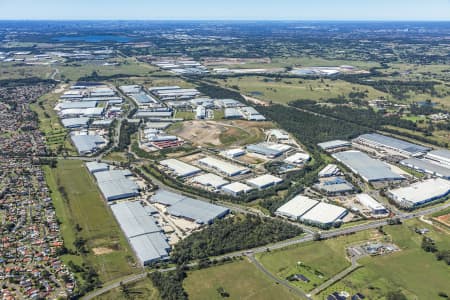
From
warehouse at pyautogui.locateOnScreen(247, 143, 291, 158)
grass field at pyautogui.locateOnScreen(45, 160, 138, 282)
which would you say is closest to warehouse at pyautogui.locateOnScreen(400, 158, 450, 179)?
warehouse at pyautogui.locateOnScreen(247, 143, 291, 158)

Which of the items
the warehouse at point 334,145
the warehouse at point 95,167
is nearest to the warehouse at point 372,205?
the warehouse at point 334,145

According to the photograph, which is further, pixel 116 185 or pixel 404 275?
pixel 116 185

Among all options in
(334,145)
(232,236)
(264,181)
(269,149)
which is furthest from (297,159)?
(232,236)

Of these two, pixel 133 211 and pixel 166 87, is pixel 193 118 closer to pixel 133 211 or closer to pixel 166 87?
pixel 166 87

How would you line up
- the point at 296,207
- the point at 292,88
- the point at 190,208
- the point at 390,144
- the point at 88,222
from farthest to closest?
the point at 292,88 < the point at 390,144 < the point at 296,207 < the point at 190,208 < the point at 88,222

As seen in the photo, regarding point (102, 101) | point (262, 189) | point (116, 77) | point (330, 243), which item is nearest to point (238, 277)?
point (330, 243)

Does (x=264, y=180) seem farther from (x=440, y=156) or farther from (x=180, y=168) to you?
(x=440, y=156)

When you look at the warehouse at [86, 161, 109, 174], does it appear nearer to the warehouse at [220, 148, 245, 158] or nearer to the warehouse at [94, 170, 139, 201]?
the warehouse at [94, 170, 139, 201]
